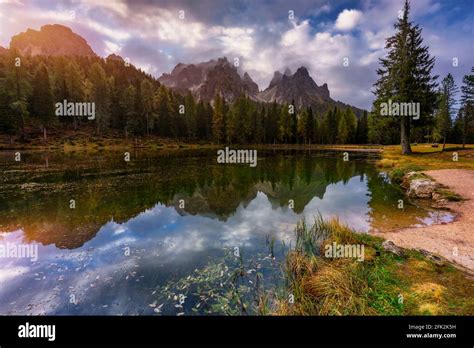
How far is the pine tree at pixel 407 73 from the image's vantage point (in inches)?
1547

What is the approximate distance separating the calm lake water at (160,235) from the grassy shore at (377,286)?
83 cm

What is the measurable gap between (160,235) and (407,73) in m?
45.2

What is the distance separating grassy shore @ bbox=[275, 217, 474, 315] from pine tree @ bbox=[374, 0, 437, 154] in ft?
130

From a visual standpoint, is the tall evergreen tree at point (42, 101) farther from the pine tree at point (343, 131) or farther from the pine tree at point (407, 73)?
the pine tree at point (343, 131)

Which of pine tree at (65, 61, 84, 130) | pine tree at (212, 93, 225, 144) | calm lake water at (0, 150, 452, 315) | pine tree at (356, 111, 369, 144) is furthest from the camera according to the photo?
pine tree at (356, 111, 369, 144)

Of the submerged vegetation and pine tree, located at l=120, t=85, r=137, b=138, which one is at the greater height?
pine tree, located at l=120, t=85, r=137, b=138

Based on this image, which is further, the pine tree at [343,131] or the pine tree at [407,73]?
the pine tree at [343,131]

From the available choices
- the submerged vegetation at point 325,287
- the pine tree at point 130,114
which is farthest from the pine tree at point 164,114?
the submerged vegetation at point 325,287

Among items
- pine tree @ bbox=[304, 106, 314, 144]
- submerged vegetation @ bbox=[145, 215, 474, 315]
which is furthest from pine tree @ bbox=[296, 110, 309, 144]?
submerged vegetation @ bbox=[145, 215, 474, 315]

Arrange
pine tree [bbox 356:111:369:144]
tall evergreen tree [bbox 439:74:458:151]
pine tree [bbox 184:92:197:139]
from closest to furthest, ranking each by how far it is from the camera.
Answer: tall evergreen tree [bbox 439:74:458:151] → pine tree [bbox 184:92:197:139] → pine tree [bbox 356:111:369:144]

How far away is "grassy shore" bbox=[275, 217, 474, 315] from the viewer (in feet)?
19.5

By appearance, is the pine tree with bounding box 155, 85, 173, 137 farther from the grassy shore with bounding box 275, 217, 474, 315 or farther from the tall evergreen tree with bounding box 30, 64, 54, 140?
the grassy shore with bounding box 275, 217, 474, 315
